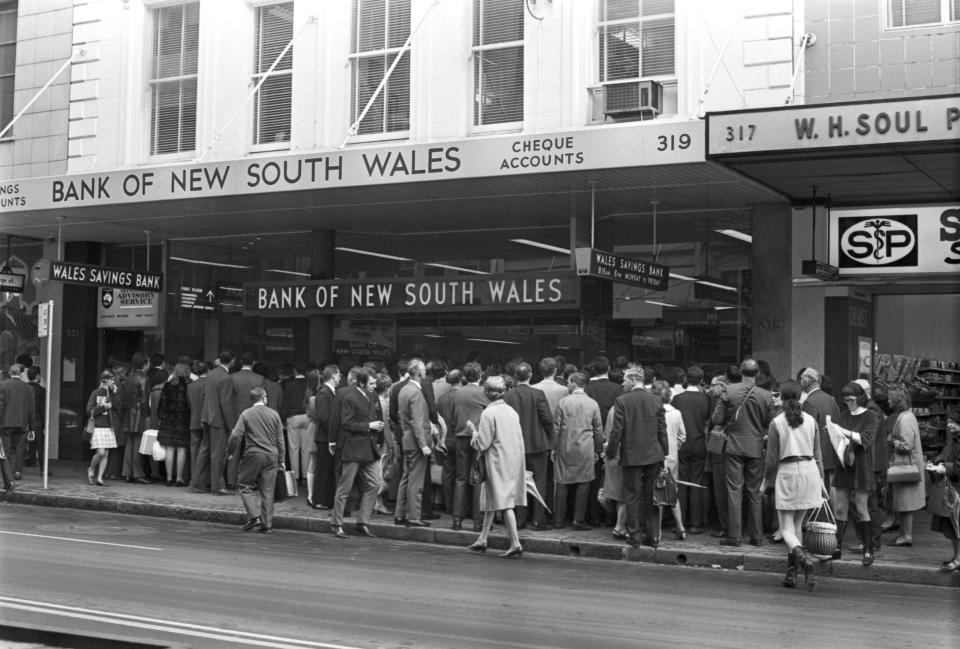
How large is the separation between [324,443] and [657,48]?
7.31 m

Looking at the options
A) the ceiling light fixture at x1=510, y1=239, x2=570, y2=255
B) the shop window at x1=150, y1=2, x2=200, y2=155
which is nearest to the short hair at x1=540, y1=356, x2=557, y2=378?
the ceiling light fixture at x1=510, y1=239, x2=570, y2=255

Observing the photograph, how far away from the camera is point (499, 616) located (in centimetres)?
895

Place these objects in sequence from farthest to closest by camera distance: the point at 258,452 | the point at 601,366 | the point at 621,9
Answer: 1. the point at 621,9
2. the point at 601,366
3. the point at 258,452

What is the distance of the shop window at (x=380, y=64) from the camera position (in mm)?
17906

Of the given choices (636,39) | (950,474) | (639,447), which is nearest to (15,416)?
(639,447)

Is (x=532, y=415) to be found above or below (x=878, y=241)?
below

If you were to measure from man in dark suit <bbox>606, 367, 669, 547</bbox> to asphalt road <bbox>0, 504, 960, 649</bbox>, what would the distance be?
2.22 feet

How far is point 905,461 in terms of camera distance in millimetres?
13273

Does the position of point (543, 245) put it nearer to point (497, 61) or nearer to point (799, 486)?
point (497, 61)

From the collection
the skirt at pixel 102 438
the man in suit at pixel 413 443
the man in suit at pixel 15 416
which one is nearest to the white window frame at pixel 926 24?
the man in suit at pixel 413 443

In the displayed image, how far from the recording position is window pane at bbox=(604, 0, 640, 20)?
16.3m

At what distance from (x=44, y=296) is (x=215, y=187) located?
7285mm

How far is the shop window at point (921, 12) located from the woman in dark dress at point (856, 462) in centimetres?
519

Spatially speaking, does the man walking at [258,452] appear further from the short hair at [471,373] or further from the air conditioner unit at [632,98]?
the air conditioner unit at [632,98]
